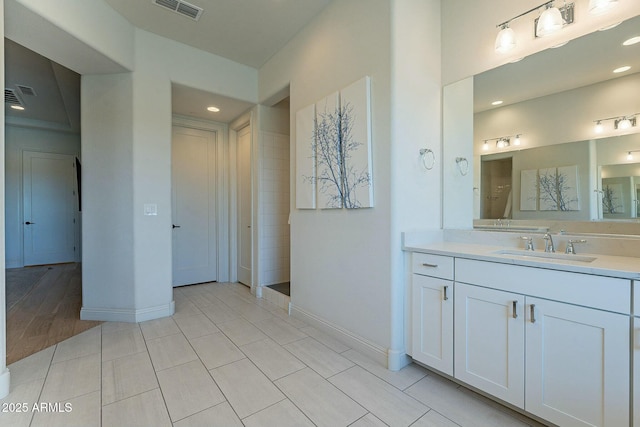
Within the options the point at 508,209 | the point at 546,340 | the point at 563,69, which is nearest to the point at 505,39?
the point at 563,69

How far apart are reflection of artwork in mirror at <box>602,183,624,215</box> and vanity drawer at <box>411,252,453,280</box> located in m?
0.96

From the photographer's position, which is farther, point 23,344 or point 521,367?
point 23,344

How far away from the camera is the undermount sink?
1.61 metres

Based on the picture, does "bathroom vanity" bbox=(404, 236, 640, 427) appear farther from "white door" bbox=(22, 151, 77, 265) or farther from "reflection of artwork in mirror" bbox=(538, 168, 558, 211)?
"white door" bbox=(22, 151, 77, 265)

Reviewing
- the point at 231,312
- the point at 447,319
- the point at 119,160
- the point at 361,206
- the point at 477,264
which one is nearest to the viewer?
the point at 477,264

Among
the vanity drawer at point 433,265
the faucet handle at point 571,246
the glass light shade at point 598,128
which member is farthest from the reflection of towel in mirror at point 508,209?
the vanity drawer at point 433,265

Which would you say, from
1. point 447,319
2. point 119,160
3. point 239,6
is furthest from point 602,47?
point 119,160

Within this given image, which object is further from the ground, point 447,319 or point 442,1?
point 442,1

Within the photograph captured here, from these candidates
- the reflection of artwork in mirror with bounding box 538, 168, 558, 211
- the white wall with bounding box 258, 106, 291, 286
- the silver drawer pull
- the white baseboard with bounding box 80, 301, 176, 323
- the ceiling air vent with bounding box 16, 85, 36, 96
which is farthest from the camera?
the ceiling air vent with bounding box 16, 85, 36, 96

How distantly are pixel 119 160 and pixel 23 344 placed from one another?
1.76 m

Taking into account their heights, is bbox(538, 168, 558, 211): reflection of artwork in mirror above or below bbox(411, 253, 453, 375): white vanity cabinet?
above

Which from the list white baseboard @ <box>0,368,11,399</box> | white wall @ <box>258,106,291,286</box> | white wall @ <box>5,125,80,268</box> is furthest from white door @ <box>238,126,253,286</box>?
white wall @ <box>5,125,80,268</box>

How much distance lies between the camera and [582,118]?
1852 millimetres

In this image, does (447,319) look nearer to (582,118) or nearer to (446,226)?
(446,226)
